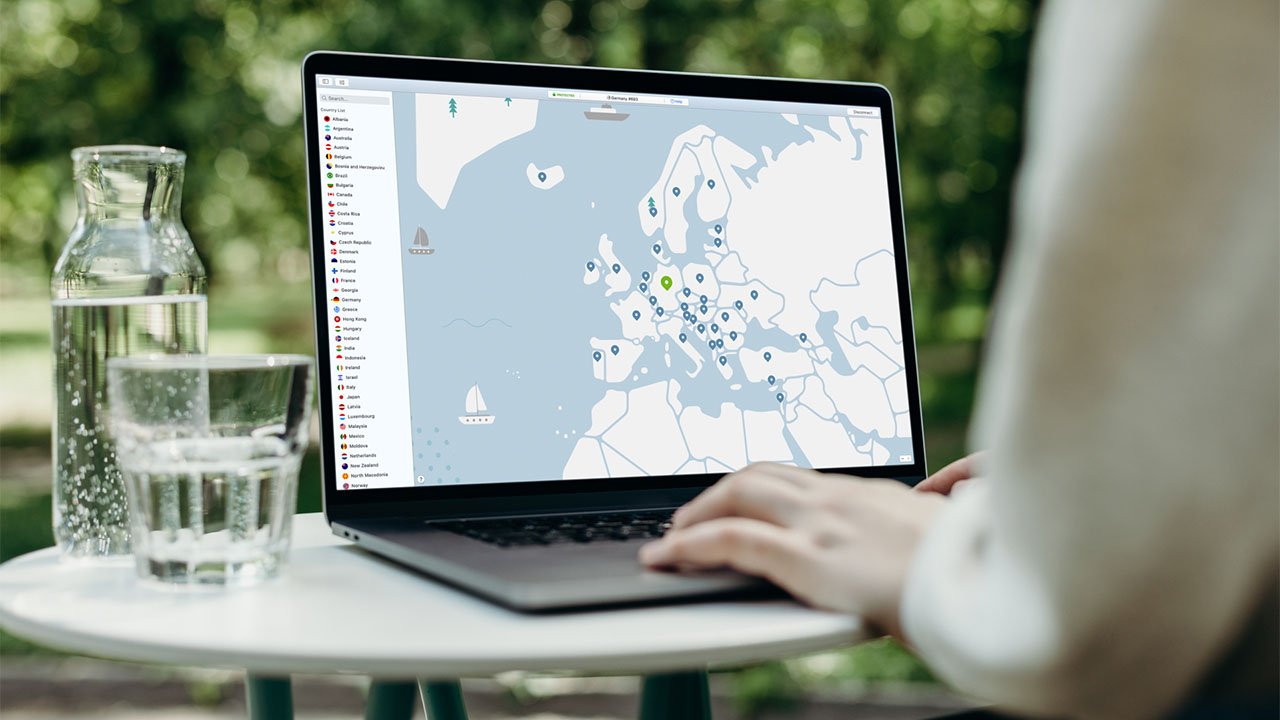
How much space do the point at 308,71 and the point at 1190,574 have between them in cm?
93

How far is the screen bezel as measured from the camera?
1.21 meters

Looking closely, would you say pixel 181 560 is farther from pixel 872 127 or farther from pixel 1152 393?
pixel 872 127

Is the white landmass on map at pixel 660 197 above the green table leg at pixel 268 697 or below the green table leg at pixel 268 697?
above

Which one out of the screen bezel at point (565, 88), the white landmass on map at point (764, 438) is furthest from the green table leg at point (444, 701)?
the white landmass on map at point (764, 438)

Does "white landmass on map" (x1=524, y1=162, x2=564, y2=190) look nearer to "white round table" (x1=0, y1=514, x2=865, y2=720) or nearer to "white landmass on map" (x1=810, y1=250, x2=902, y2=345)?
"white landmass on map" (x1=810, y1=250, x2=902, y2=345)

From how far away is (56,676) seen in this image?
4105mm

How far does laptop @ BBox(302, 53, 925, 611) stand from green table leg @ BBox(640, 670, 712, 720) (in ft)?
0.57

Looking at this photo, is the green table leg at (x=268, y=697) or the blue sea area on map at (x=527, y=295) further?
the blue sea area on map at (x=527, y=295)

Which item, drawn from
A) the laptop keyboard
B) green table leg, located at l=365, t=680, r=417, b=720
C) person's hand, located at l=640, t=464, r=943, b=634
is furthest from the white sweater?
green table leg, located at l=365, t=680, r=417, b=720

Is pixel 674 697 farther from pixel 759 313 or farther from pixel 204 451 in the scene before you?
pixel 204 451

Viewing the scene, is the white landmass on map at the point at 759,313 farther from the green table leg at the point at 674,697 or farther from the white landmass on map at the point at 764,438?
the green table leg at the point at 674,697

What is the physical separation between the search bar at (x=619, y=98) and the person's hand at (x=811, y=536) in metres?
0.57

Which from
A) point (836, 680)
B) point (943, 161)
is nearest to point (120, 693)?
point (836, 680)

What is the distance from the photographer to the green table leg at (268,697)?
1104 mm
